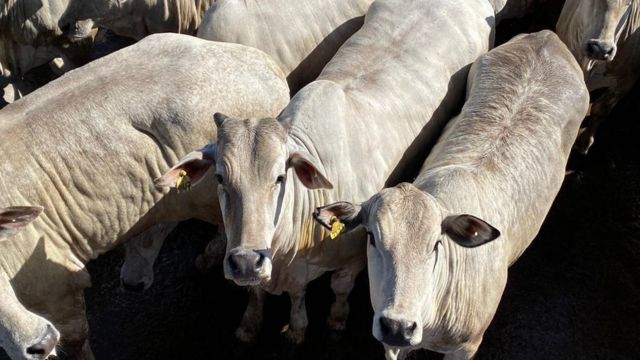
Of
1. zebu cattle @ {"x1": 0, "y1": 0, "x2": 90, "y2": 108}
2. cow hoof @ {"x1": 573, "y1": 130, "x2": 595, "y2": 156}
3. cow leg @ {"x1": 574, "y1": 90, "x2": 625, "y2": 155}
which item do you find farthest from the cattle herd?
zebu cattle @ {"x1": 0, "y1": 0, "x2": 90, "y2": 108}

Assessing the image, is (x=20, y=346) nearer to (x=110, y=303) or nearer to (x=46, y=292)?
(x=46, y=292)

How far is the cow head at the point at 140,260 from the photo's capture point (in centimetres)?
718

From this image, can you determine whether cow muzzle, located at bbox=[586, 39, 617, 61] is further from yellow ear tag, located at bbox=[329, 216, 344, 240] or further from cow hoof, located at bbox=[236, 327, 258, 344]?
cow hoof, located at bbox=[236, 327, 258, 344]

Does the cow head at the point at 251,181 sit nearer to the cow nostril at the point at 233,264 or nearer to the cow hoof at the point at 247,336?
the cow nostril at the point at 233,264

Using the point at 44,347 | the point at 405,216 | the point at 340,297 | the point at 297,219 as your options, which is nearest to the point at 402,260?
the point at 405,216

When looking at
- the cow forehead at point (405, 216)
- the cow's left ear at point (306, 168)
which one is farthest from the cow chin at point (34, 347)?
the cow forehead at point (405, 216)

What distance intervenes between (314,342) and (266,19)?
10.5ft

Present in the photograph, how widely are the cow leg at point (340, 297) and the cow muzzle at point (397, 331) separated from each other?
190 centimetres

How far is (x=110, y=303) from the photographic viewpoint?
24.2 feet

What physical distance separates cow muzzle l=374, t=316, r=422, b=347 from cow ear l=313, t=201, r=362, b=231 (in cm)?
82

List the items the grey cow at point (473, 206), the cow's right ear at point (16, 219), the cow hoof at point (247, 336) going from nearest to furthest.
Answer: the grey cow at point (473, 206), the cow's right ear at point (16, 219), the cow hoof at point (247, 336)

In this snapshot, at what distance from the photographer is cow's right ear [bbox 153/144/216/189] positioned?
5.34 m

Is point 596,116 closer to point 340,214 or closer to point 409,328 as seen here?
point 340,214

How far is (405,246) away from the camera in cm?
478
